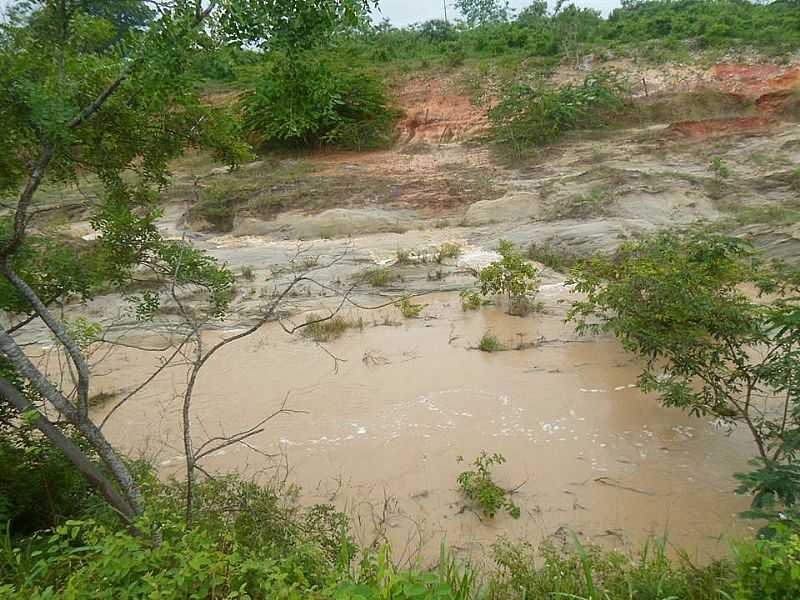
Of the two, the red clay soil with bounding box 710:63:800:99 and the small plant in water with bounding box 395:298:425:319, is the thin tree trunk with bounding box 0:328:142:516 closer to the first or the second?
the small plant in water with bounding box 395:298:425:319

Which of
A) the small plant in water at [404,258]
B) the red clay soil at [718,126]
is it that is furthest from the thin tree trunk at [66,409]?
the red clay soil at [718,126]

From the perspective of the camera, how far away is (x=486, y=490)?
419 cm

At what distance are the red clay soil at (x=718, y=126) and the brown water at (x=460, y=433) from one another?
33.1 feet

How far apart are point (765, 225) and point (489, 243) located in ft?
16.4

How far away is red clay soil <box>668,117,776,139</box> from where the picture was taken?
48.0 feet

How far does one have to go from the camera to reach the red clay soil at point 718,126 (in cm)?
1462

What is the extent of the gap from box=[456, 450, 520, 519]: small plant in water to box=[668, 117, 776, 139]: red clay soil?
13551 mm

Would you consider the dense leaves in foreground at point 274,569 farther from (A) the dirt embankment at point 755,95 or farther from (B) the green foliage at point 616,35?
(B) the green foliage at point 616,35

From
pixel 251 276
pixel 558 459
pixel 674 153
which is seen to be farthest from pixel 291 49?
pixel 674 153

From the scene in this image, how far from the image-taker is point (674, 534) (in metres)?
→ 3.88

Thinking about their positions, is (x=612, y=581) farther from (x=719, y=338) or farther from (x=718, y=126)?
(x=718, y=126)

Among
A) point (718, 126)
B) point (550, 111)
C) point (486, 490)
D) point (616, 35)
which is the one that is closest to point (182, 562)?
point (486, 490)

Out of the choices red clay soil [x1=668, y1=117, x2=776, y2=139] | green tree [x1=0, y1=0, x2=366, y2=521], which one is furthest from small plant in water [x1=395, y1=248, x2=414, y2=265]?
red clay soil [x1=668, y1=117, x2=776, y2=139]

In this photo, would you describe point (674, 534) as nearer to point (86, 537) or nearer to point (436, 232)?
point (86, 537)
